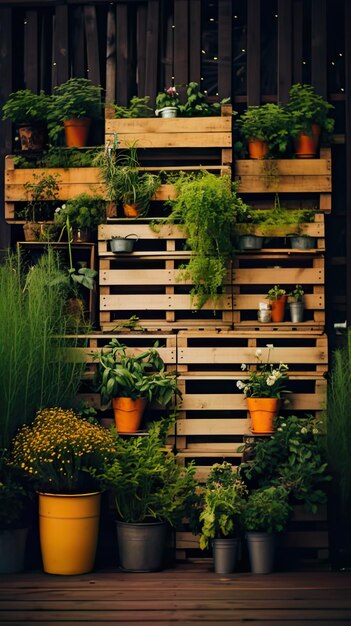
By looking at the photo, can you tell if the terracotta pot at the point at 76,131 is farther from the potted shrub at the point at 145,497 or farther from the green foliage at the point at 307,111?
the potted shrub at the point at 145,497

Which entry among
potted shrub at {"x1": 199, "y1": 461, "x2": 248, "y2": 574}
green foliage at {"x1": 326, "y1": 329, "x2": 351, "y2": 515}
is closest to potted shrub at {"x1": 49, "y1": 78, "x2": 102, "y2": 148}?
green foliage at {"x1": 326, "y1": 329, "x2": 351, "y2": 515}

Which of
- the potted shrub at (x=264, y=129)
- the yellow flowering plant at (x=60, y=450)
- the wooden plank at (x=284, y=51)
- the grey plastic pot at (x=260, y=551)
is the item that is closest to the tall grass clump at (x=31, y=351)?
the yellow flowering plant at (x=60, y=450)

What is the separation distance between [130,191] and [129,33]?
59.0 inches

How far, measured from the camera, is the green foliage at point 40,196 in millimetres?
8398

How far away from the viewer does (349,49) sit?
8.59m

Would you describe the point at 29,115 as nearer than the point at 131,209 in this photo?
No

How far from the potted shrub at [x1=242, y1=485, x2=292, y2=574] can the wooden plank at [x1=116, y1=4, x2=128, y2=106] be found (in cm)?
336

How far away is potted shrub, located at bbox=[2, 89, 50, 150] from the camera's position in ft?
28.1

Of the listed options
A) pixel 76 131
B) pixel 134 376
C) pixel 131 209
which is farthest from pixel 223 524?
pixel 76 131

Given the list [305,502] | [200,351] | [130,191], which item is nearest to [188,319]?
[200,351]

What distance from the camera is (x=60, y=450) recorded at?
704cm

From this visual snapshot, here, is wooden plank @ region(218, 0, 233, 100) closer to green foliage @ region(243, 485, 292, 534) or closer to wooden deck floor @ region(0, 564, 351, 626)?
green foliage @ region(243, 485, 292, 534)

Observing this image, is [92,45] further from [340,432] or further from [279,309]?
[340,432]

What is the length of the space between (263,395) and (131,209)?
5.62ft
